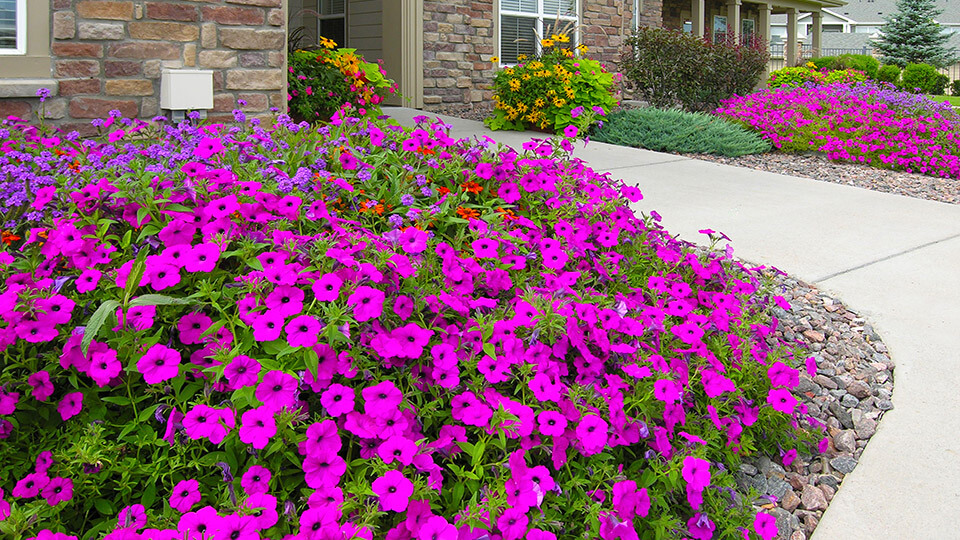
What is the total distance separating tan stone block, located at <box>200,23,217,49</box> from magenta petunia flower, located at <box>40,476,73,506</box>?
4.10 meters

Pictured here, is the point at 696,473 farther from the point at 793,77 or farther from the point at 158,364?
the point at 793,77

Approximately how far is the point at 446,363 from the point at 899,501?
4.43 ft

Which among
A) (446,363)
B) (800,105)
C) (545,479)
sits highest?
(800,105)

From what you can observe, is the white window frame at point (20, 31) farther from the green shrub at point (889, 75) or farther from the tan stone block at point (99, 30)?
the green shrub at point (889, 75)

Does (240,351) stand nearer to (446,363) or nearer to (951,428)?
(446,363)

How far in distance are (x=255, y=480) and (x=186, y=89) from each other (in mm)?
3970

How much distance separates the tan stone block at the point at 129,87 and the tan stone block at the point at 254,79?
506 millimetres

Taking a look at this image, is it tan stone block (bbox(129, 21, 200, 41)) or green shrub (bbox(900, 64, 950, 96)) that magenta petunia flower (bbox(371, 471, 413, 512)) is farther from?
green shrub (bbox(900, 64, 950, 96))

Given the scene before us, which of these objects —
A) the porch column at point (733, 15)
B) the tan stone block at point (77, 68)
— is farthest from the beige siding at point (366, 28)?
the porch column at point (733, 15)

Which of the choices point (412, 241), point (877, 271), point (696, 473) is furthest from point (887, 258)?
point (412, 241)

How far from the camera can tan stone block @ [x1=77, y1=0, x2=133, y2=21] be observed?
4.91m

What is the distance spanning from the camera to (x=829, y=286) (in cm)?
393

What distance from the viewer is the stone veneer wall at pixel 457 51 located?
33.8ft

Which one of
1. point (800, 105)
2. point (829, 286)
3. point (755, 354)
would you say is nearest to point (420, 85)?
point (800, 105)
